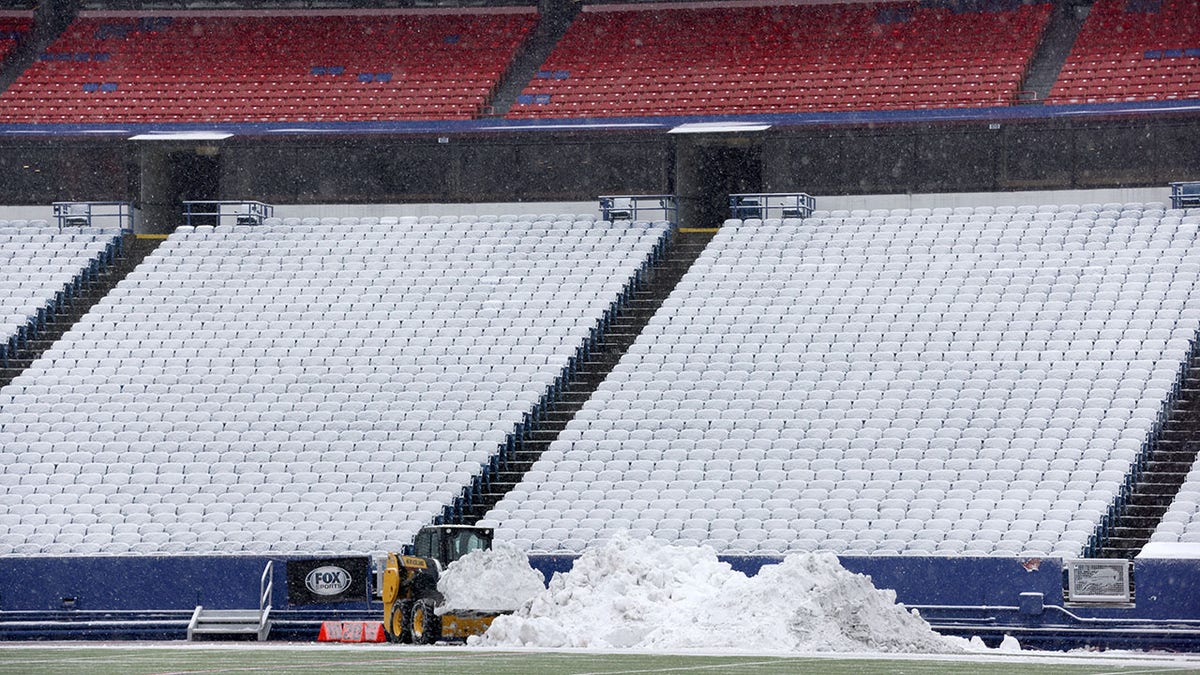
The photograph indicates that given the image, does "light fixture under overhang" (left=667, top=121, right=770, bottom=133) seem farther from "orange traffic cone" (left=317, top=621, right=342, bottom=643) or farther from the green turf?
the green turf

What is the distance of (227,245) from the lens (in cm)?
3497

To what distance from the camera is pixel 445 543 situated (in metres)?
21.9

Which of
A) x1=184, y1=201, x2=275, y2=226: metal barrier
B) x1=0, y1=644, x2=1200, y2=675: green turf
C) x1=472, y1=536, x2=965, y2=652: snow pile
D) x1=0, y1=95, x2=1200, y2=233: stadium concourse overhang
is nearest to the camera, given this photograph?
x1=0, y1=644, x2=1200, y2=675: green turf

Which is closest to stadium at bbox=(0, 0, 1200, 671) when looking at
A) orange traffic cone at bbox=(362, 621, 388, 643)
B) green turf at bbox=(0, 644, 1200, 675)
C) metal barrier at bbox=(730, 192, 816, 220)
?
metal barrier at bbox=(730, 192, 816, 220)

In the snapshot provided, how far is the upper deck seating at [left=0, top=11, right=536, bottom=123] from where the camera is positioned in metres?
37.2

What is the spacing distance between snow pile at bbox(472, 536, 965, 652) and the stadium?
540 millimetres

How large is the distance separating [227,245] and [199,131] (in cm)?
270

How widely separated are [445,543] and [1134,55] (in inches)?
751

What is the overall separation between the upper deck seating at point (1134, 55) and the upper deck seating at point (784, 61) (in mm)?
980

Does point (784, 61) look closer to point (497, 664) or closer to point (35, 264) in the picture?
point (35, 264)

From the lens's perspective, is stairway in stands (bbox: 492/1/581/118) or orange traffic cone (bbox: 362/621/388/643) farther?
stairway in stands (bbox: 492/1/581/118)

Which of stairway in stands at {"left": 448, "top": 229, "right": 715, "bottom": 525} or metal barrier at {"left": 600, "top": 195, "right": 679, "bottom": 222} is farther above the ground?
metal barrier at {"left": 600, "top": 195, "right": 679, "bottom": 222}

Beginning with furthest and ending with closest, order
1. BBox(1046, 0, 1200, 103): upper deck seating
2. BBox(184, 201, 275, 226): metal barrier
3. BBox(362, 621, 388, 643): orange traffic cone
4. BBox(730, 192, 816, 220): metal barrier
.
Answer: BBox(184, 201, 275, 226): metal barrier, BBox(730, 192, 816, 220): metal barrier, BBox(1046, 0, 1200, 103): upper deck seating, BBox(362, 621, 388, 643): orange traffic cone

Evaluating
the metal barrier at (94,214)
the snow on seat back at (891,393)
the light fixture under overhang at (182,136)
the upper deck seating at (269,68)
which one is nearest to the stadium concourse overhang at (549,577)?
the snow on seat back at (891,393)
